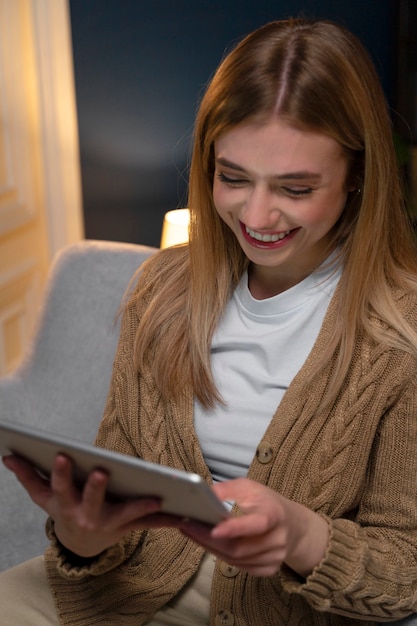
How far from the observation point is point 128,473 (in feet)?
3.23

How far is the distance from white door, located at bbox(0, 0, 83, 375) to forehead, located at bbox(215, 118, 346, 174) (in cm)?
177

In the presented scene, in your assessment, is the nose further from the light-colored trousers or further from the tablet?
the light-colored trousers

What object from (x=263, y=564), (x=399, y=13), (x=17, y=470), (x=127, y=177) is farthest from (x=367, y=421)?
(x=399, y=13)

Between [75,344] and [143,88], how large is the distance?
125cm

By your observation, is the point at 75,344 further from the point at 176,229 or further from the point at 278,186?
the point at 278,186

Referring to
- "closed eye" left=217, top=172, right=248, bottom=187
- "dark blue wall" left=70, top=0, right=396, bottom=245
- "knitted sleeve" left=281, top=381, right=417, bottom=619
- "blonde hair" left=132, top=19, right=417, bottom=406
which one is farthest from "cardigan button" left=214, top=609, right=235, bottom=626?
"dark blue wall" left=70, top=0, right=396, bottom=245

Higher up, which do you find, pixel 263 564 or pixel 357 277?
pixel 357 277

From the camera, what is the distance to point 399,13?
3221mm

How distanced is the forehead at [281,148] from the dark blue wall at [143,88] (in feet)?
5.26

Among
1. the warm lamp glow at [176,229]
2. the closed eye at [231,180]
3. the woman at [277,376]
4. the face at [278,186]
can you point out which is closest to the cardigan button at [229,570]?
the woman at [277,376]

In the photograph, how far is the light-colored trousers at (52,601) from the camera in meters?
1.37

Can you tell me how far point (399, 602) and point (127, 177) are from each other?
78.8 inches

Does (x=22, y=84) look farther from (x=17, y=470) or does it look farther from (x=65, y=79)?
(x=17, y=470)

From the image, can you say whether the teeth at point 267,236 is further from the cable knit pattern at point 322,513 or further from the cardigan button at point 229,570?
the cardigan button at point 229,570
